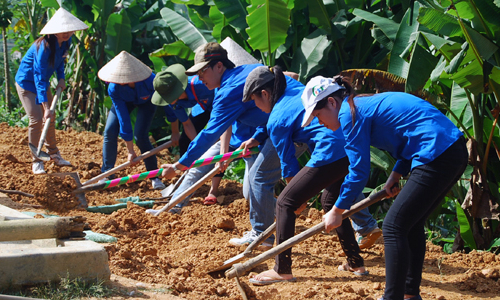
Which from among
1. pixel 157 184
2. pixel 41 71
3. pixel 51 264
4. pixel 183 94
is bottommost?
pixel 157 184

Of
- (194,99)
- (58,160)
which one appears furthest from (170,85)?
(58,160)

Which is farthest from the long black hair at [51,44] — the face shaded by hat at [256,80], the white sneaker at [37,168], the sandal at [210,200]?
the face shaded by hat at [256,80]

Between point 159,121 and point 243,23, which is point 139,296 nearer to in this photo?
point 243,23

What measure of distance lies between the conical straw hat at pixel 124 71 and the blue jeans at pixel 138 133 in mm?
438

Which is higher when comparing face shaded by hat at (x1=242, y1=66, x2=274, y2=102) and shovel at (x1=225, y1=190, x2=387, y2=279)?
face shaded by hat at (x1=242, y1=66, x2=274, y2=102)

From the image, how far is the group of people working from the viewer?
123 inches

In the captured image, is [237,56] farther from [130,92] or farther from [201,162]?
[201,162]

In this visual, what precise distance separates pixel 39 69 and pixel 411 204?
5.45 meters

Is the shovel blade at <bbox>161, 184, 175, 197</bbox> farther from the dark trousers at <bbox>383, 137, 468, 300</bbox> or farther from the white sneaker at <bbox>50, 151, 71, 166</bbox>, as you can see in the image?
the dark trousers at <bbox>383, 137, 468, 300</bbox>

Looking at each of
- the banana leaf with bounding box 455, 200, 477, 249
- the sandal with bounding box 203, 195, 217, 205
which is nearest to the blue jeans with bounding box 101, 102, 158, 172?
the sandal with bounding box 203, 195, 217, 205

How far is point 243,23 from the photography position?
24.0 ft

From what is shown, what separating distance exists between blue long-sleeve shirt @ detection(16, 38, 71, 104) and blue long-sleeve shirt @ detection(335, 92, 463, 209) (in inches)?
197

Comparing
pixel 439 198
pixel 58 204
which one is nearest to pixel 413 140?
pixel 439 198

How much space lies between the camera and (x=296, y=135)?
4.00 meters
